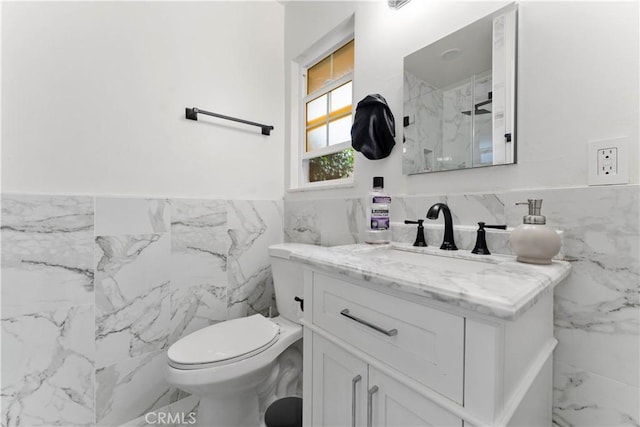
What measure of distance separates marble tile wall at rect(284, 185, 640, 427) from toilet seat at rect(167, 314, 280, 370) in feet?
3.34

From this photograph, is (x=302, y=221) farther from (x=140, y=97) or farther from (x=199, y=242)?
(x=140, y=97)

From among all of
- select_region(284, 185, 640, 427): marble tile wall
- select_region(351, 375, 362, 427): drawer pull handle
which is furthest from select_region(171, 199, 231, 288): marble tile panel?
select_region(284, 185, 640, 427): marble tile wall

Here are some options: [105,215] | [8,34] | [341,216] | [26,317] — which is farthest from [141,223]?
[341,216]

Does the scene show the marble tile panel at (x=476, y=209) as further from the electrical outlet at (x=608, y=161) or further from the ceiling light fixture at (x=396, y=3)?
the ceiling light fixture at (x=396, y=3)

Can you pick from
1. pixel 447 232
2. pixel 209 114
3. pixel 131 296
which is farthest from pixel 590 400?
pixel 209 114

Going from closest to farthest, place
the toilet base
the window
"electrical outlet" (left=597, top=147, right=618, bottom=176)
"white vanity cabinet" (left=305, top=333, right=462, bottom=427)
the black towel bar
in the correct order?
1. "white vanity cabinet" (left=305, top=333, right=462, bottom=427)
2. "electrical outlet" (left=597, top=147, right=618, bottom=176)
3. the toilet base
4. the black towel bar
5. the window

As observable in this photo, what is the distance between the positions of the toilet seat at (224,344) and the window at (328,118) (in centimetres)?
97

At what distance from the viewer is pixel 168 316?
1.45 meters

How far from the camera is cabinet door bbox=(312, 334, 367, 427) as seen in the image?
0.73 m

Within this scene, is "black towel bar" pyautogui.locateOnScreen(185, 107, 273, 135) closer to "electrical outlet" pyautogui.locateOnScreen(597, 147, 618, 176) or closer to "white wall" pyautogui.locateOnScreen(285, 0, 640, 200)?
"white wall" pyautogui.locateOnScreen(285, 0, 640, 200)

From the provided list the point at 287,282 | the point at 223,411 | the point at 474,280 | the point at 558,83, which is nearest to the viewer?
the point at 474,280

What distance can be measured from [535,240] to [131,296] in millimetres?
1636

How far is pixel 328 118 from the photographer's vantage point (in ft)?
5.86

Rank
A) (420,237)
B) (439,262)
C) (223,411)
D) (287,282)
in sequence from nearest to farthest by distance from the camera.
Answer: (439,262) < (420,237) < (223,411) < (287,282)
